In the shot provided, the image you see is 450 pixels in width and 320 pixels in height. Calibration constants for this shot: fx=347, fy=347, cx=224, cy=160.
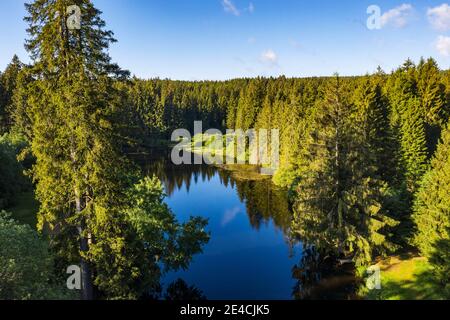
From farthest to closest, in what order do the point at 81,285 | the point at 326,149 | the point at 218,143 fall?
the point at 218,143, the point at 326,149, the point at 81,285

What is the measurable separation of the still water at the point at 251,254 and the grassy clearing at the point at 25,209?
1772 cm

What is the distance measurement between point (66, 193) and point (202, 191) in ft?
150

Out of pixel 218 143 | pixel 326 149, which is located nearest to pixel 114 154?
pixel 326 149

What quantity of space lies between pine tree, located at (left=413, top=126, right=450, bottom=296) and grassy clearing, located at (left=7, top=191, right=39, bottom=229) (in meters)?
37.1

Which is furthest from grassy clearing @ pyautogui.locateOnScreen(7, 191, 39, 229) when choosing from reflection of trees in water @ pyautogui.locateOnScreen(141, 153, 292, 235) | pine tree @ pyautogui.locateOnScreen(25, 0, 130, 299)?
pine tree @ pyautogui.locateOnScreen(25, 0, 130, 299)

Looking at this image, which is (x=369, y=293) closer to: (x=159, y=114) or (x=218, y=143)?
(x=218, y=143)

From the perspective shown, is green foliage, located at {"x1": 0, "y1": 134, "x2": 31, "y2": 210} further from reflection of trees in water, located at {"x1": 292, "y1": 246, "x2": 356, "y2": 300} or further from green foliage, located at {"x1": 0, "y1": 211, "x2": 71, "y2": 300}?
reflection of trees in water, located at {"x1": 292, "y1": 246, "x2": 356, "y2": 300}

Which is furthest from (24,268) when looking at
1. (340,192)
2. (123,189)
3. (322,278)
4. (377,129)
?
(377,129)

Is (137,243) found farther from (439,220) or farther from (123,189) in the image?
(439,220)

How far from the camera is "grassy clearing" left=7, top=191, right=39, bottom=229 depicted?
3959 centimetres

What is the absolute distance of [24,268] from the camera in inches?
667

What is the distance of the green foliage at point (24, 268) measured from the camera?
1548 centimetres

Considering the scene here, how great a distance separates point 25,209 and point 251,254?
2943 cm

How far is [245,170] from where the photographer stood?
262 ft
